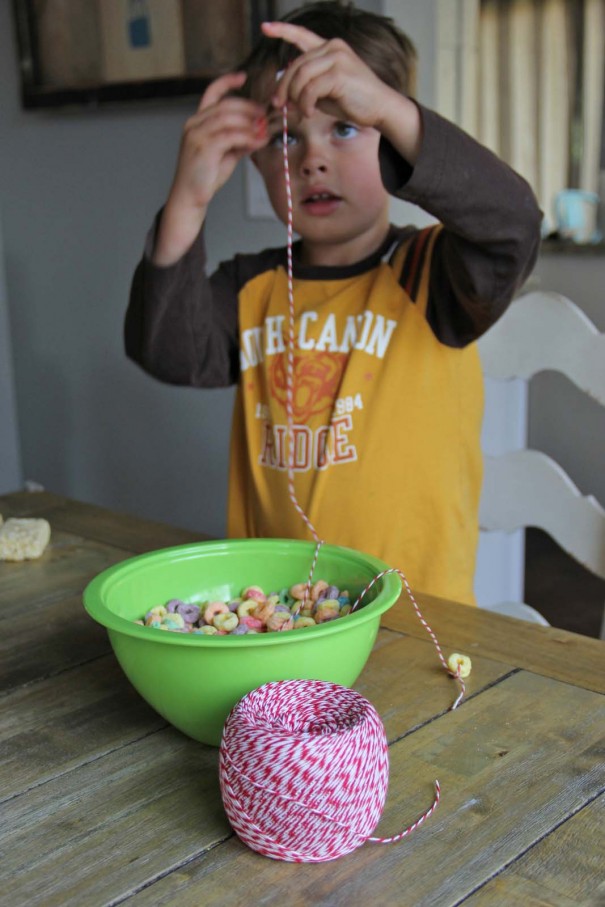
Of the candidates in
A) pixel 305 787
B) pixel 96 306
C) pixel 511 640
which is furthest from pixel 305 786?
pixel 96 306

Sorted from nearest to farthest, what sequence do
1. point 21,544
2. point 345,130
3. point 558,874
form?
1. point 558,874
2. point 21,544
3. point 345,130

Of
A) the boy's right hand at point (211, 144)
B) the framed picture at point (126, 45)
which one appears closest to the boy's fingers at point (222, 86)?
the boy's right hand at point (211, 144)

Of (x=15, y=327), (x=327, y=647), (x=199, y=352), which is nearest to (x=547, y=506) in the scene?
(x=199, y=352)

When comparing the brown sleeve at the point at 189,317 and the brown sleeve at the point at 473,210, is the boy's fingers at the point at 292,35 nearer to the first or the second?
the brown sleeve at the point at 473,210

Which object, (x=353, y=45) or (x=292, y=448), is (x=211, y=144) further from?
(x=292, y=448)

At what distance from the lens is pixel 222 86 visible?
1083 millimetres

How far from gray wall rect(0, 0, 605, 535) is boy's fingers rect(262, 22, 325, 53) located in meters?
0.95

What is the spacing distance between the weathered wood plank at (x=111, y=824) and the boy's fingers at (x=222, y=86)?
0.71 m

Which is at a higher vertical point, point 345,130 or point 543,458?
point 345,130

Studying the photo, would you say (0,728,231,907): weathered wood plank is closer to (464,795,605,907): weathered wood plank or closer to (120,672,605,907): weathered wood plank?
(120,672,605,907): weathered wood plank

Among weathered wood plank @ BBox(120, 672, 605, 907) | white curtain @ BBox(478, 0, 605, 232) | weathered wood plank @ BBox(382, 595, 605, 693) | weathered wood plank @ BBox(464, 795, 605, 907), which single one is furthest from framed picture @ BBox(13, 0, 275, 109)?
white curtain @ BBox(478, 0, 605, 232)

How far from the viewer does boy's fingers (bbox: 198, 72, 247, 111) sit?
107cm

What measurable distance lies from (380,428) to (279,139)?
0.36m

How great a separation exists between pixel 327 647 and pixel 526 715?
0.51 ft
